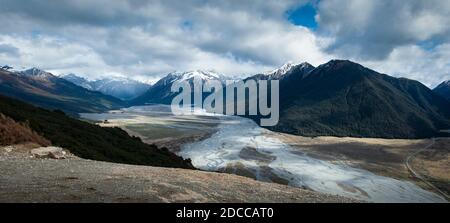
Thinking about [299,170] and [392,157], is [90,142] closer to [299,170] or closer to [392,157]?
[299,170]

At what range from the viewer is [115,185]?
20125 millimetres

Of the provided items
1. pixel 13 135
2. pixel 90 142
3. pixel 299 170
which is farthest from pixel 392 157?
pixel 13 135

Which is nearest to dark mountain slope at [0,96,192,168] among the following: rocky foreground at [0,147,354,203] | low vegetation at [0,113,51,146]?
low vegetation at [0,113,51,146]

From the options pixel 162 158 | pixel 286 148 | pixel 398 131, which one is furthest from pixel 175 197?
pixel 398 131

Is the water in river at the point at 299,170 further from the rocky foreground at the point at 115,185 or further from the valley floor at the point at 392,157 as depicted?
the rocky foreground at the point at 115,185

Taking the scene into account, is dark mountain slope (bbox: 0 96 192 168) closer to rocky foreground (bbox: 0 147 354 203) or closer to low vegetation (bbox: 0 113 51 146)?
low vegetation (bbox: 0 113 51 146)

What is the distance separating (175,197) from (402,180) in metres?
77.8

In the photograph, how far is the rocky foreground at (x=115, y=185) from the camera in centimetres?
1733

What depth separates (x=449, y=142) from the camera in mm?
152750

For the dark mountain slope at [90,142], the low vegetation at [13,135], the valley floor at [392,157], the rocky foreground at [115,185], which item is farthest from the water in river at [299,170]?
the low vegetation at [13,135]

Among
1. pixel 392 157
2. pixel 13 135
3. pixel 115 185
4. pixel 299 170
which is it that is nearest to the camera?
pixel 115 185

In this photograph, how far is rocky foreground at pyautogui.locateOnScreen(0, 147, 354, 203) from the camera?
56.9 ft

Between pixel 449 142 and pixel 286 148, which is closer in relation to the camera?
pixel 286 148
